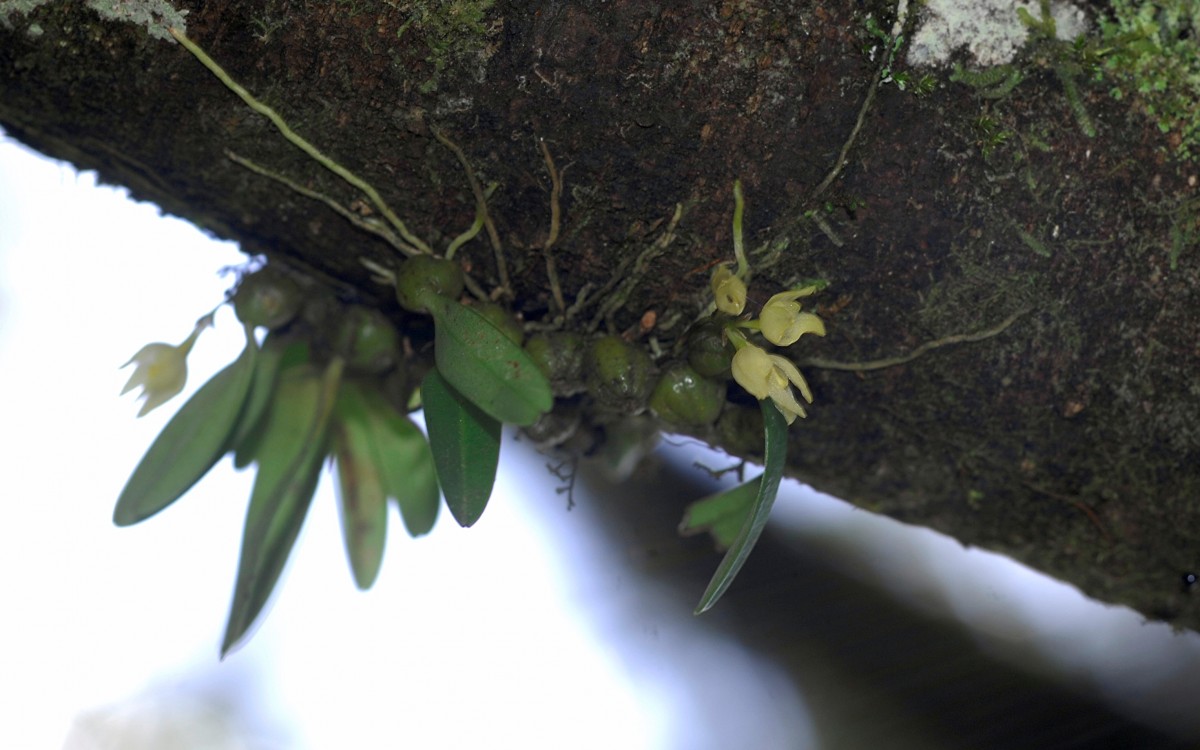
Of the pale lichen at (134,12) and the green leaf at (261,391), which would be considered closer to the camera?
the pale lichen at (134,12)

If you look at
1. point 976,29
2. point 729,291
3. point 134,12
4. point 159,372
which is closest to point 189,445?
point 159,372

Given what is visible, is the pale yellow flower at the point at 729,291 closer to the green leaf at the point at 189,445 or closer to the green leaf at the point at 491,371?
the green leaf at the point at 491,371

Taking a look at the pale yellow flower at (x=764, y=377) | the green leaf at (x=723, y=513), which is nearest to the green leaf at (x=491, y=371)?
the pale yellow flower at (x=764, y=377)

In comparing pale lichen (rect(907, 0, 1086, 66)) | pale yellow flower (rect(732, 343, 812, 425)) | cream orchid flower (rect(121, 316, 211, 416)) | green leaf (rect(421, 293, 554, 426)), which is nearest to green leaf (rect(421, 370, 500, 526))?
green leaf (rect(421, 293, 554, 426))

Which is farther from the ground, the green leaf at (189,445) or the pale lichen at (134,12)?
the pale lichen at (134,12)

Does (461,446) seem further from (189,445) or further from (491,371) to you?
(189,445)

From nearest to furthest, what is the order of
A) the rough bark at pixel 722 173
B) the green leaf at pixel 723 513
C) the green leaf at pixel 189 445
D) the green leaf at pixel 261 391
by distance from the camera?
the rough bark at pixel 722 173 < the green leaf at pixel 189 445 < the green leaf at pixel 261 391 < the green leaf at pixel 723 513
